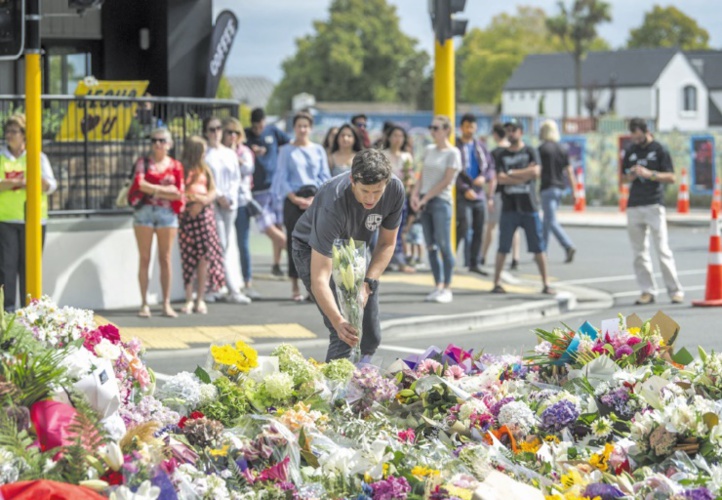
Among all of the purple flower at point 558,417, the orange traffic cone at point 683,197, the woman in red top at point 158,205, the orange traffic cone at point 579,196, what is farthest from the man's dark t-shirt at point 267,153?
the orange traffic cone at point 579,196

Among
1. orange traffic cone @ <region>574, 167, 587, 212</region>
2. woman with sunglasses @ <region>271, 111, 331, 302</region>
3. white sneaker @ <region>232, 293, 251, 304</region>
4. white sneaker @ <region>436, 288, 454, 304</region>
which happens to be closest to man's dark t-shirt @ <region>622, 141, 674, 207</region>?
white sneaker @ <region>436, 288, 454, 304</region>

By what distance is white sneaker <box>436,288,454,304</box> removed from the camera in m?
13.9

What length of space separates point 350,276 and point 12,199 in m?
6.14

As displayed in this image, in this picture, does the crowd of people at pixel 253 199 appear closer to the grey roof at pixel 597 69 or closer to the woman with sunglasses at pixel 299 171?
the woman with sunglasses at pixel 299 171

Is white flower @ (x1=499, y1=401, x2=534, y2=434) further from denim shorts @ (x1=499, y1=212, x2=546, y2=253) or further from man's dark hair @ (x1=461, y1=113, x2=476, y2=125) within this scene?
man's dark hair @ (x1=461, y1=113, x2=476, y2=125)

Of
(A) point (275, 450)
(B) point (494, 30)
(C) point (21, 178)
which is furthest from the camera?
(B) point (494, 30)

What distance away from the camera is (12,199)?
11938mm

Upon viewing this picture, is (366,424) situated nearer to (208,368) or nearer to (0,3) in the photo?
(208,368)

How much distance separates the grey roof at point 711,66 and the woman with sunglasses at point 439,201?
10085 centimetres

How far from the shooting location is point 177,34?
16.6 m

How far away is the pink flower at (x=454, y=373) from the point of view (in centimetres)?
630

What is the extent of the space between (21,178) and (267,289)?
4022 mm

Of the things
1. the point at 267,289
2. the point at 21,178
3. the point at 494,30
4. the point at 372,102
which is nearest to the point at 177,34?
the point at 267,289

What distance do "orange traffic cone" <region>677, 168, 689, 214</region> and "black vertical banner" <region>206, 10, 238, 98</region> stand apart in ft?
63.8
